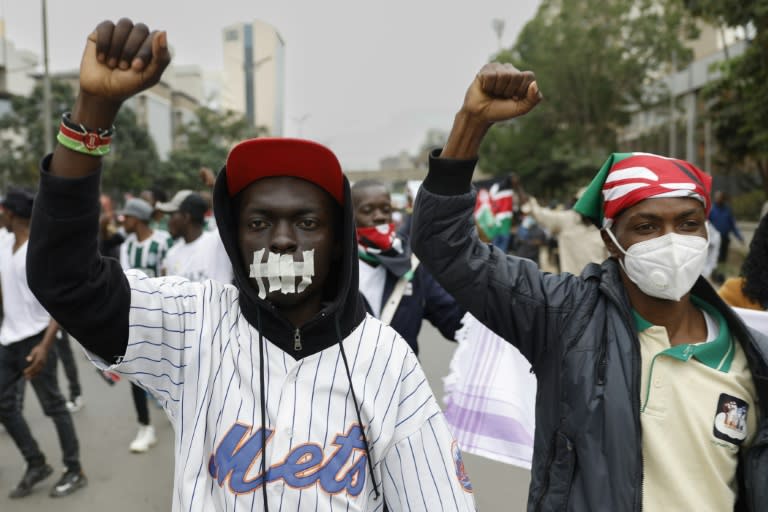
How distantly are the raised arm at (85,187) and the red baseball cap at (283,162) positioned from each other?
336 mm

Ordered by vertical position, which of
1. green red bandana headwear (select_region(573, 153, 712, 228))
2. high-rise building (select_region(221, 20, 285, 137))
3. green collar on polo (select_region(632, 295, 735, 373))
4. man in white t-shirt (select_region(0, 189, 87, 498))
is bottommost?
man in white t-shirt (select_region(0, 189, 87, 498))

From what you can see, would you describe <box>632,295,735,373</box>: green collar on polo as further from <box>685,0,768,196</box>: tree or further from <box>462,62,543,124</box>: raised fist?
<box>685,0,768,196</box>: tree

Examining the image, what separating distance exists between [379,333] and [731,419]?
1.00 meters

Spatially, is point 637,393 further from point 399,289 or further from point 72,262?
point 399,289

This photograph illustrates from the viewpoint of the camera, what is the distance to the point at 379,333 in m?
1.68

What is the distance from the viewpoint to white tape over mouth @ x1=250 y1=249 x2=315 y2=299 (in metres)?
1.57

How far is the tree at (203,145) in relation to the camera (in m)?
39.4

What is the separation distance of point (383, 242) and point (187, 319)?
2.08 meters

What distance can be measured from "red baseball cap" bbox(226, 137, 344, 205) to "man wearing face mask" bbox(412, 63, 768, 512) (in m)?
0.29

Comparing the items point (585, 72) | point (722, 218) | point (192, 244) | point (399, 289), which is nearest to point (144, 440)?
point (192, 244)

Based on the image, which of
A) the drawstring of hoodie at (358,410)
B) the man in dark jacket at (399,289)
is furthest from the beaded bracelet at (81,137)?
the man in dark jacket at (399,289)

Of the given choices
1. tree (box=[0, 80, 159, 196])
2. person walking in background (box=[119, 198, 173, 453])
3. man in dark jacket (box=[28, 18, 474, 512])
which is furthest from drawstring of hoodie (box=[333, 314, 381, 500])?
tree (box=[0, 80, 159, 196])

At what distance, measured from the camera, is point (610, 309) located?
194cm

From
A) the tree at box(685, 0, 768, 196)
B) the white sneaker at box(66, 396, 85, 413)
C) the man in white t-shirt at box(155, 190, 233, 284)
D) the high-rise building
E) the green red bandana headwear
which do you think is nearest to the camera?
the green red bandana headwear
